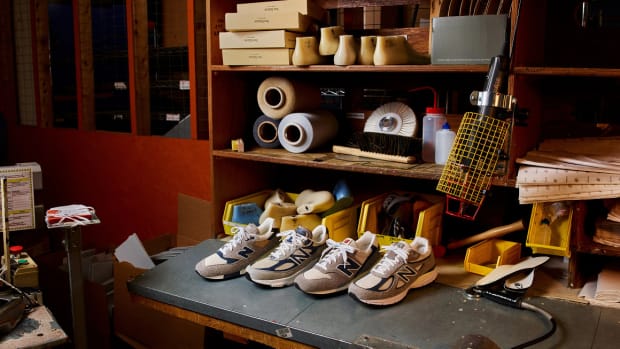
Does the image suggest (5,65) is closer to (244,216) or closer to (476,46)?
(244,216)

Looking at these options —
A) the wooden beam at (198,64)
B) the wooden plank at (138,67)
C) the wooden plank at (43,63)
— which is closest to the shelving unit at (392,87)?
the wooden beam at (198,64)

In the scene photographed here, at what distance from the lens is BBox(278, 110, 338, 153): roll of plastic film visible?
200 centimetres

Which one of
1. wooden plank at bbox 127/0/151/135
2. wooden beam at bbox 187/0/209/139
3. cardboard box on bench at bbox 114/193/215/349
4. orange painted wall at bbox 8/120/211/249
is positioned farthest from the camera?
wooden plank at bbox 127/0/151/135

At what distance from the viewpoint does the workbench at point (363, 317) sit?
4.33ft

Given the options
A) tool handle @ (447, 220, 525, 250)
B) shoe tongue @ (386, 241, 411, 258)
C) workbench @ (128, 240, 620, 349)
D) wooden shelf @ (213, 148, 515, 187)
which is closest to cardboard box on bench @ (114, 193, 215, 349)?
wooden shelf @ (213, 148, 515, 187)

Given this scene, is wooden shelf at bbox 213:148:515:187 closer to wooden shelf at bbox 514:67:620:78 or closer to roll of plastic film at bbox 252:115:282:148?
roll of plastic film at bbox 252:115:282:148

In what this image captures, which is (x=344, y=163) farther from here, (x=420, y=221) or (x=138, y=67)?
(x=138, y=67)

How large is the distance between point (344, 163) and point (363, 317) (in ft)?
1.93

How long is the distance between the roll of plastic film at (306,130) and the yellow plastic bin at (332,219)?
259 millimetres

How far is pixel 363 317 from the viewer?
1430mm

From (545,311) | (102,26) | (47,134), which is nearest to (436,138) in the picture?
(545,311)

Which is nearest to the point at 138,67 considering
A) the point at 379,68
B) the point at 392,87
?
the point at 392,87

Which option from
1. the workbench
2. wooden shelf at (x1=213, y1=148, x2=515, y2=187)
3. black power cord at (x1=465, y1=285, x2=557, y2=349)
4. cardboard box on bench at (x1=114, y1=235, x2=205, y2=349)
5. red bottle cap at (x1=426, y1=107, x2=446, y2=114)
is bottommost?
cardboard box on bench at (x1=114, y1=235, x2=205, y2=349)

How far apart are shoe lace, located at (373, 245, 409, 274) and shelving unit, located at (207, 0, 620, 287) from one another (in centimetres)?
24
